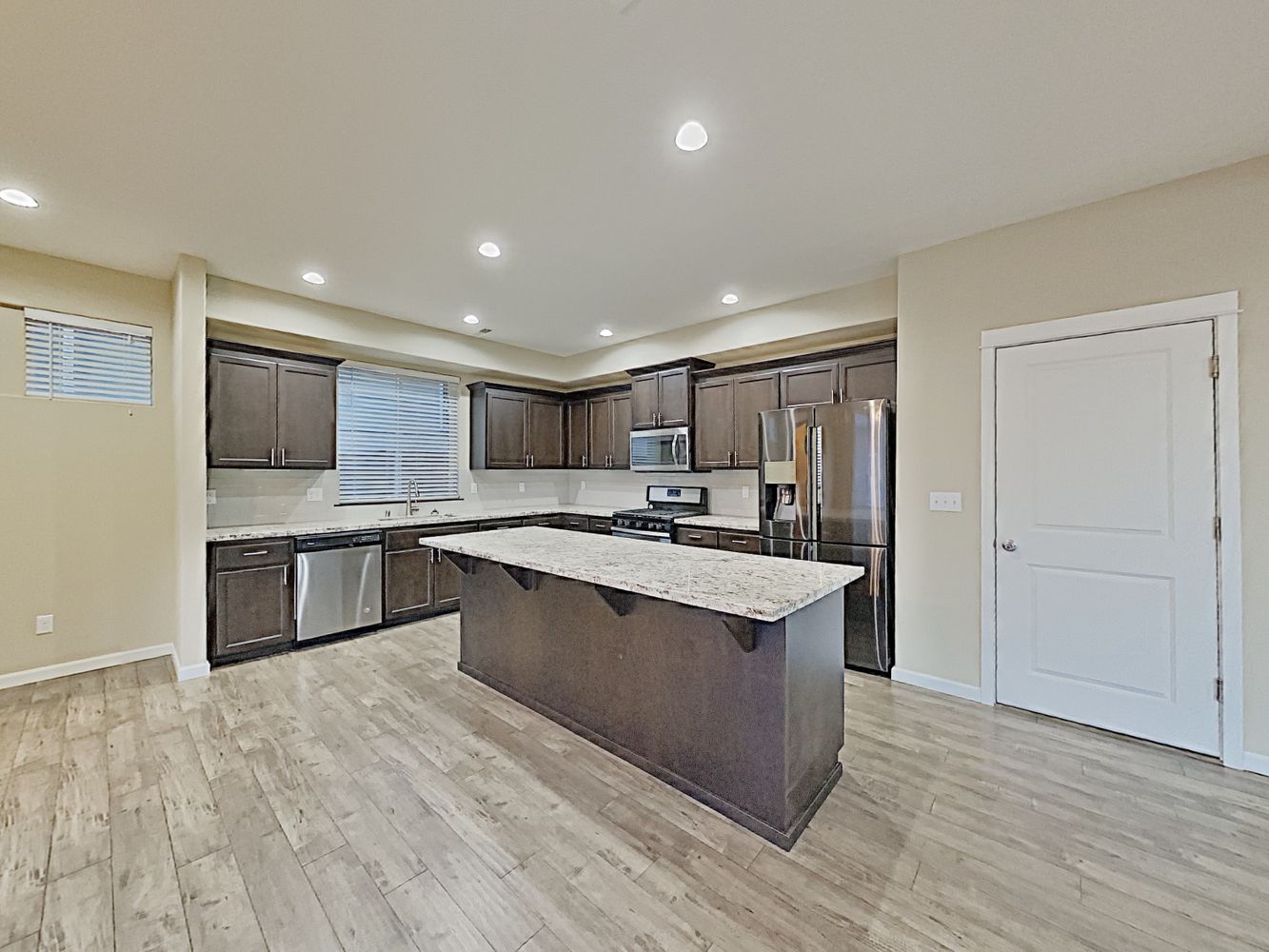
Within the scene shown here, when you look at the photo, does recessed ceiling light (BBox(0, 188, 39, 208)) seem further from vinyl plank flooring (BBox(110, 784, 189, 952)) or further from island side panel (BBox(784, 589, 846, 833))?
island side panel (BBox(784, 589, 846, 833))

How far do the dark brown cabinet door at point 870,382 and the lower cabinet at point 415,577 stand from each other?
3.73m

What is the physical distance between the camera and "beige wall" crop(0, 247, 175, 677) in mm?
3400

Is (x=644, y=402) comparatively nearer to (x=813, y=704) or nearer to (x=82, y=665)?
(x=813, y=704)

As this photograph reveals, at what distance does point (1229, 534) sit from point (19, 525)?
7.03 metres

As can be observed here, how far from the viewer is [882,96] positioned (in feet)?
6.56

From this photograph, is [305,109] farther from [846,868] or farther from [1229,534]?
[1229,534]

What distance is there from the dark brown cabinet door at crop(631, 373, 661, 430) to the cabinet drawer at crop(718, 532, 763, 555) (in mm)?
1539

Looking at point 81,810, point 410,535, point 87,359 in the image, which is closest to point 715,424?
point 410,535

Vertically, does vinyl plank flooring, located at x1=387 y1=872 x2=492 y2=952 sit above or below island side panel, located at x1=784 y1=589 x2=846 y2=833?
below

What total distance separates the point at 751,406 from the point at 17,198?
489 centimetres

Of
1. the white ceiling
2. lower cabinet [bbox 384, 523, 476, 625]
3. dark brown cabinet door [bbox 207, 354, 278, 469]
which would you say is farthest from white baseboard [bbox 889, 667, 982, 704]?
dark brown cabinet door [bbox 207, 354, 278, 469]

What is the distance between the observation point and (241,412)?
159 inches

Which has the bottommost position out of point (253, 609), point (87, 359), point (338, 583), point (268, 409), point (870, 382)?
point (253, 609)

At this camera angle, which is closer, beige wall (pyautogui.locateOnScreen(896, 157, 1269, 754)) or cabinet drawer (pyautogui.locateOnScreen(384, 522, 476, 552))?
beige wall (pyautogui.locateOnScreen(896, 157, 1269, 754))
